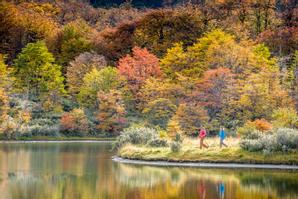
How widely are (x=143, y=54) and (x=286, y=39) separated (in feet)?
71.5

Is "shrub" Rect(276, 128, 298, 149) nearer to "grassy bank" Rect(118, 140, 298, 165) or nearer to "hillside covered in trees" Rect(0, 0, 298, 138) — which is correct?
"grassy bank" Rect(118, 140, 298, 165)

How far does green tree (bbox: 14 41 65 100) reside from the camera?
3730 inches

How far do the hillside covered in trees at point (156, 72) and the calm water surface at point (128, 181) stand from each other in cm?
1667

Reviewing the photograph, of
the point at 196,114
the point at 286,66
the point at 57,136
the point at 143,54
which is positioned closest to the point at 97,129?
the point at 57,136

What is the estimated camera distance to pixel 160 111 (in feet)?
278

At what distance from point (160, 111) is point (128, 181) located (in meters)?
45.0

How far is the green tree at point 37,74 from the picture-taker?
311 ft

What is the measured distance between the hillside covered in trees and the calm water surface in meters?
16.7

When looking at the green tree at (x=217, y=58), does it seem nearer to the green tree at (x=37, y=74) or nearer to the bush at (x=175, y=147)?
the green tree at (x=37, y=74)

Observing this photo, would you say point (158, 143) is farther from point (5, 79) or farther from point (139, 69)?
point (5, 79)

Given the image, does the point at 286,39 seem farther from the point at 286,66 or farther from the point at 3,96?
the point at 3,96

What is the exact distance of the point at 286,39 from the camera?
99.4m

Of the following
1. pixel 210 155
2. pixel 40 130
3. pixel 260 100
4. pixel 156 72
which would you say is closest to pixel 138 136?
pixel 210 155

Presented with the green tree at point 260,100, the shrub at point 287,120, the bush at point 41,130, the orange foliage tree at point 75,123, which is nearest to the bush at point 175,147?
the shrub at point 287,120
